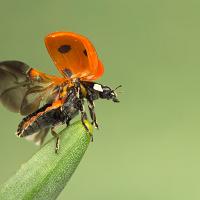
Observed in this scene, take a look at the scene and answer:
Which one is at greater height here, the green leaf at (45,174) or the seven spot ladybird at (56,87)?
the seven spot ladybird at (56,87)

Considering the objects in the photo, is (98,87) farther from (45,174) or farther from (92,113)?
(45,174)

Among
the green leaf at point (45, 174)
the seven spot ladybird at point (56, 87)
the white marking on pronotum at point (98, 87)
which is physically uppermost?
the white marking on pronotum at point (98, 87)

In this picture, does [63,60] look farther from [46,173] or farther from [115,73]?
[115,73]

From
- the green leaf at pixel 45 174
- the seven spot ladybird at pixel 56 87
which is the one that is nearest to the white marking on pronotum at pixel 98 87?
the seven spot ladybird at pixel 56 87

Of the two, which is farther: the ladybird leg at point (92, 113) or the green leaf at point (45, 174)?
the ladybird leg at point (92, 113)

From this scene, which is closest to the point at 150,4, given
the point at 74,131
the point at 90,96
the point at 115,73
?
the point at 115,73

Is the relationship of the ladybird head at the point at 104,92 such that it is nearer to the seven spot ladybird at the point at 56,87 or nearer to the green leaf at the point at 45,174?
the seven spot ladybird at the point at 56,87

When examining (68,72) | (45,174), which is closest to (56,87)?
(68,72)
